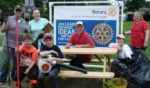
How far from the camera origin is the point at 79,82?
7.79m

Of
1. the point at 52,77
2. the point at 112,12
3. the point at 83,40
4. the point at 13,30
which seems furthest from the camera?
the point at 112,12

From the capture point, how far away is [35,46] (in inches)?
297

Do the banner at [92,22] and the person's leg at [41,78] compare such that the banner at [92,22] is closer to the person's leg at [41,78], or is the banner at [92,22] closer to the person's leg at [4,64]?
the person's leg at [4,64]

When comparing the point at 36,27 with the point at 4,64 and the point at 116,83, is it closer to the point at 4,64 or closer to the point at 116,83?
the point at 4,64

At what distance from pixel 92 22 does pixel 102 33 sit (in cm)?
39

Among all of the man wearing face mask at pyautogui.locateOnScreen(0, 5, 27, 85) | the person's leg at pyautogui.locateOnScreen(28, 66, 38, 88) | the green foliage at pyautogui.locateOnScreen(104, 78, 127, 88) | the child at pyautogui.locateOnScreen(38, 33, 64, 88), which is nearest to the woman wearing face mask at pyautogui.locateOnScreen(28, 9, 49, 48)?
the man wearing face mask at pyautogui.locateOnScreen(0, 5, 27, 85)

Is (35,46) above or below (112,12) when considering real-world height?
below

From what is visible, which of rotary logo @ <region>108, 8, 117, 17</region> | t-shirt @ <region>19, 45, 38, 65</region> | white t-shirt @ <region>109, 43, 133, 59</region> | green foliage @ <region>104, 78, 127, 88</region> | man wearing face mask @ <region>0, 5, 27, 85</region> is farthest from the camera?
rotary logo @ <region>108, 8, 117, 17</region>

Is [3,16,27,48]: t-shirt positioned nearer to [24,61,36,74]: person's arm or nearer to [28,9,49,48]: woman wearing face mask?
[28,9,49,48]: woman wearing face mask

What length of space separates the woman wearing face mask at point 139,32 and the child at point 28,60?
230cm

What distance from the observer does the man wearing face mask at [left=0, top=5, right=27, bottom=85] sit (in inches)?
281

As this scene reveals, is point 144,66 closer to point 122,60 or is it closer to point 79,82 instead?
point 122,60

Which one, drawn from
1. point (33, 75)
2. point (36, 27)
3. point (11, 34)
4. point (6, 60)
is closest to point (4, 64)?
point (6, 60)

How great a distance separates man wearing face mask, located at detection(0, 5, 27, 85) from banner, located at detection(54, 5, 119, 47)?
2.00 metres
